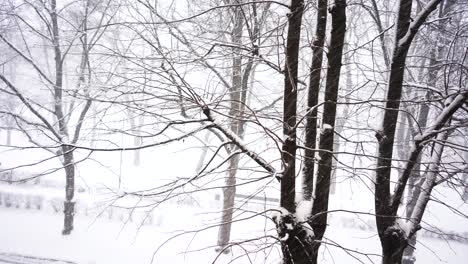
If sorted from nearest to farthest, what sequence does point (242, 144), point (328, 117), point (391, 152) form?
point (242, 144)
point (328, 117)
point (391, 152)

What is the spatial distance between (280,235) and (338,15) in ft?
8.36

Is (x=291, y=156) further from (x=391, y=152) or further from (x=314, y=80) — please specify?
(x=391, y=152)

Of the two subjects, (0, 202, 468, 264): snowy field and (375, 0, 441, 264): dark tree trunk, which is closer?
(375, 0, 441, 264): dark tree trunk

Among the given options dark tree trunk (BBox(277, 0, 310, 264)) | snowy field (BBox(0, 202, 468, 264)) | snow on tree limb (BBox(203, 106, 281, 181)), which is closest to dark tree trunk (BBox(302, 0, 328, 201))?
dark tree trunk (BBox(277, 0, 310, 264))

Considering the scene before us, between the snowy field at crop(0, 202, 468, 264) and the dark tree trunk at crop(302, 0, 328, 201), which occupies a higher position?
the dark tree trunk at crop(302, 0, 328, 201)

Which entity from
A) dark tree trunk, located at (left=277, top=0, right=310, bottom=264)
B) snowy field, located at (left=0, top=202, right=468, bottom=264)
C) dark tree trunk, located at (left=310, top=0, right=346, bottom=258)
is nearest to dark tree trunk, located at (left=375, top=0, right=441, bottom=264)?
dark tree trunk, located at (left=310, top=0, right=346, bottom=258)

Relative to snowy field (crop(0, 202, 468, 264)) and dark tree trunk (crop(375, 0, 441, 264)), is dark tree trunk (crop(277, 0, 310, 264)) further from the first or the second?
snowy field (crop(0, 202, 468, 264))

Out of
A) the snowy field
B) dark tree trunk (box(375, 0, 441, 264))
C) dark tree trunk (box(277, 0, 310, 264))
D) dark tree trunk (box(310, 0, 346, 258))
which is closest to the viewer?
dark tree trunk (box(277, 0, 310, 264))

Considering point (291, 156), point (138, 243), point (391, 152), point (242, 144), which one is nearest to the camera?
point (291, 156)

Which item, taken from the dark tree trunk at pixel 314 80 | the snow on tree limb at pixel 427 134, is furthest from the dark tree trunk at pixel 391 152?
the dark tree trunk at pixel 314 80

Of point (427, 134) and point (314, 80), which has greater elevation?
point (314, 80)

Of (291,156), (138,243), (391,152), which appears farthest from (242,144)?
(138,243)

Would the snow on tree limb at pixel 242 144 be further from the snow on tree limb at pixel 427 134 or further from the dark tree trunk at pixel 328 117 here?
the snow on tree limb at pixel 427 134

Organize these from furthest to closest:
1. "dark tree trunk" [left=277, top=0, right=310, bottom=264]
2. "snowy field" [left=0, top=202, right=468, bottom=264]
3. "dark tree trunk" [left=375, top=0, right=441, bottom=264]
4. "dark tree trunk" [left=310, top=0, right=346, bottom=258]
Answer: "snowy field" [left=0, top=202, right=468, bottom=264], "dark tree trunk" [left=375, top=0, right=441, bottom=264], "dark tree trunk" [left=310, top=0, right=346, bottom=258], "dark tree trunk" [left=277, top=0, right=310, bottom=264]
